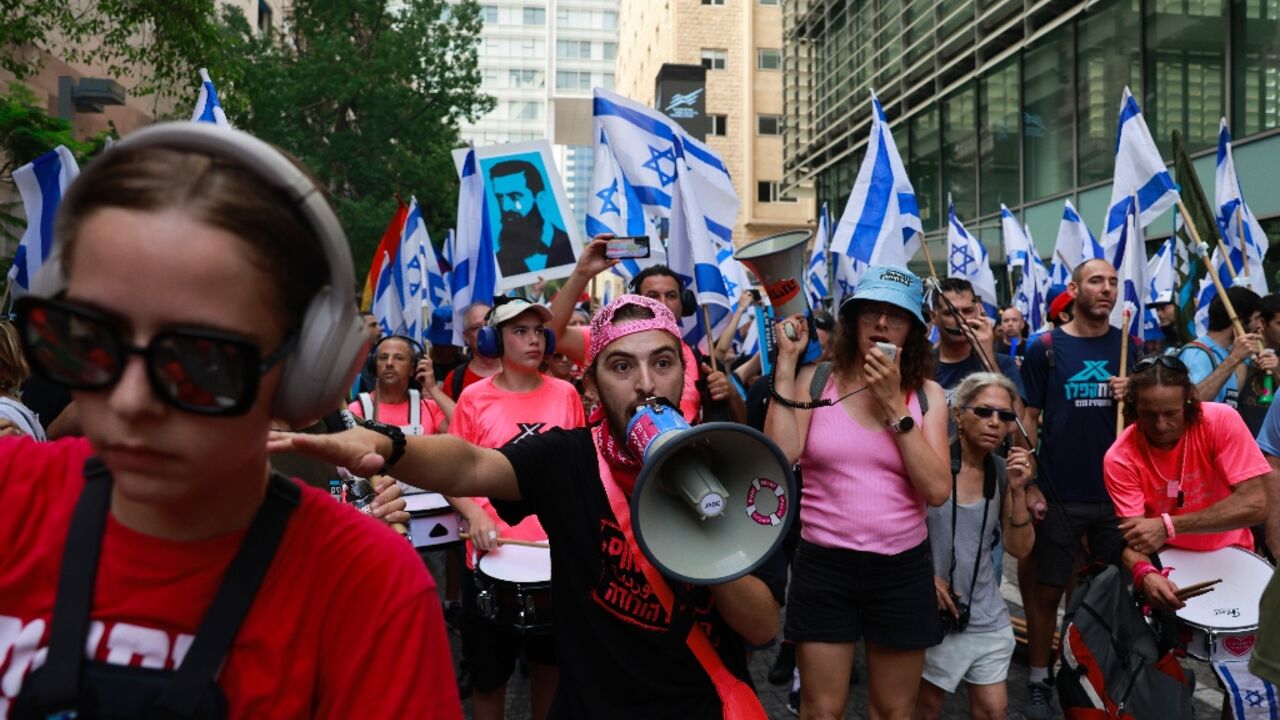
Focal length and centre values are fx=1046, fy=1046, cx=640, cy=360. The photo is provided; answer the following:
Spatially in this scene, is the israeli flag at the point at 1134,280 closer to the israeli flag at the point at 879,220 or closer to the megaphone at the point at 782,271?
the israeli flag at the point at 879,220

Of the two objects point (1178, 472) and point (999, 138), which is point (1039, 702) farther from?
point (999, 138)

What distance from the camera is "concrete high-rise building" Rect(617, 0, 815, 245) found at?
4566 cm

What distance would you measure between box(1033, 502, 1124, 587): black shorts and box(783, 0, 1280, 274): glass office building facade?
9321mm

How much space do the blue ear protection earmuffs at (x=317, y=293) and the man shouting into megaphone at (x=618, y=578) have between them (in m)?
1.01

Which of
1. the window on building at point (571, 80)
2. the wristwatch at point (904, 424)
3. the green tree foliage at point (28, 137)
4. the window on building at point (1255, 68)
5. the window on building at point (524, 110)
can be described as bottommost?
the wristwatch at point (904, 424)

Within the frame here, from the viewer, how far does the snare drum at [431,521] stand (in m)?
→ 5.15

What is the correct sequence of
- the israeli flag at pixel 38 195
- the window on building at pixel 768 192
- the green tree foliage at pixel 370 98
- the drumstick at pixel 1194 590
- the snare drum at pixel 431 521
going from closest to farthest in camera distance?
the drumstick at pixel 1194 590
the snare drum at pixel 431 521
the israeli flag at pixel 38 195
the green tree foliage at pixel 370 98
the window on building at pixel 768 192

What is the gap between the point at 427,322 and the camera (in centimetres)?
939

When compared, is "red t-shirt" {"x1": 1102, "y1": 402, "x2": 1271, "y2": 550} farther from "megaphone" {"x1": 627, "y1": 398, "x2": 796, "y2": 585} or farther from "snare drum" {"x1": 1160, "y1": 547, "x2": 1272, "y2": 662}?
"megaphone" {"x1": 627, "y1": 398, "x2": 796, "y2": 585}

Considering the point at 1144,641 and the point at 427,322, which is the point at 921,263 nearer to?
the point at 427,322

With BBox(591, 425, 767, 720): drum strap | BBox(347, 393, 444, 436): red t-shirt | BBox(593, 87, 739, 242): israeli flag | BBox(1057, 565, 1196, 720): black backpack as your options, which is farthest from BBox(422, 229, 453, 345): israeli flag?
BBox(591, 425, 767, 720): drum strap

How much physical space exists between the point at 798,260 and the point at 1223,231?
584 cm

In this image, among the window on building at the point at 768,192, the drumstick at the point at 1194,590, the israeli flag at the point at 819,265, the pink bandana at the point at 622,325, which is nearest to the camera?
the pink bandana at the point at 622,325

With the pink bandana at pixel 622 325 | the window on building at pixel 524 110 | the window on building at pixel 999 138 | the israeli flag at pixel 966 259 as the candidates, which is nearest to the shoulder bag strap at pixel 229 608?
the pink bandana at pixel 622 325
